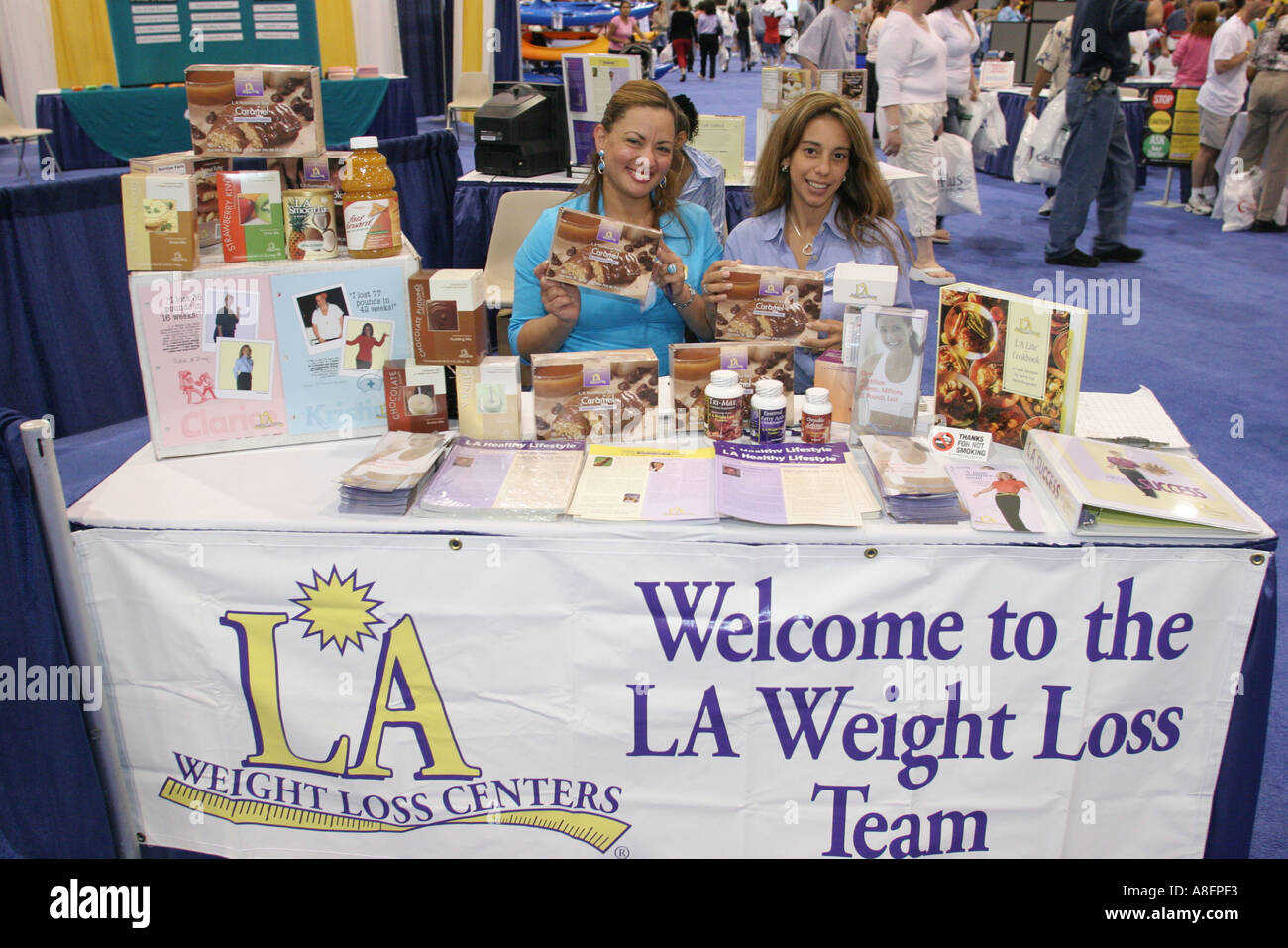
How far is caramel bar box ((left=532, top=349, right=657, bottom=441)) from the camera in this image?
202 cm

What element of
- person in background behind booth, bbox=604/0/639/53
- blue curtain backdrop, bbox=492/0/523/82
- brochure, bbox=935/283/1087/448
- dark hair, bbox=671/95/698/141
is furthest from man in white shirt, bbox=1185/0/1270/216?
person in background behind booth, bbox=604/0/639/53

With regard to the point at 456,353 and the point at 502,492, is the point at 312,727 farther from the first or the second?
the point at 456,353

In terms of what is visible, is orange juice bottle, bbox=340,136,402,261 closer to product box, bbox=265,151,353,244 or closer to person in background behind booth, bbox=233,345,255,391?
product box, bbox=265,151,353,244

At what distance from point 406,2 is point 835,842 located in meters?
12.4

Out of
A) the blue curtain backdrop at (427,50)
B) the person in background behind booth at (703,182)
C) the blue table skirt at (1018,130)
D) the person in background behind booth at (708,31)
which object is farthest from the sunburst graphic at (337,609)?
the person in background behind booth at (708,31)

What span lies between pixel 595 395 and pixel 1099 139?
527cm

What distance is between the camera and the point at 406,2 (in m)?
12.0

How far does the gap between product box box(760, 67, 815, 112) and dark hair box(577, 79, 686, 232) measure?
266cm

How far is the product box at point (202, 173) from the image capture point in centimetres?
204

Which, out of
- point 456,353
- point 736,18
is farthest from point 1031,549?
point 736,18

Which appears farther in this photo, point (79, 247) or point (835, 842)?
point (79, 247)

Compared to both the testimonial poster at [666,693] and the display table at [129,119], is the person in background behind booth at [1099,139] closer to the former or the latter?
the testimonial poster at [666,693]

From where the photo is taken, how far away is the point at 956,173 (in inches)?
245
